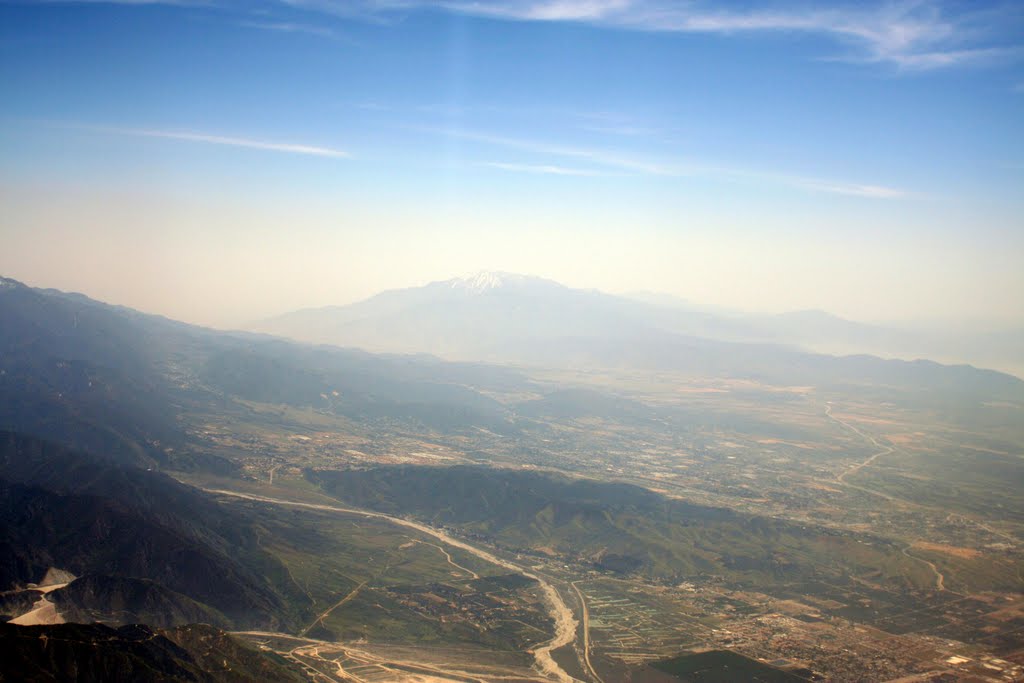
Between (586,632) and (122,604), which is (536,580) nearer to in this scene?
(586,632)

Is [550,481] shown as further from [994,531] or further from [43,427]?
[43,427]

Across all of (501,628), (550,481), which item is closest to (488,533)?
(550,481)

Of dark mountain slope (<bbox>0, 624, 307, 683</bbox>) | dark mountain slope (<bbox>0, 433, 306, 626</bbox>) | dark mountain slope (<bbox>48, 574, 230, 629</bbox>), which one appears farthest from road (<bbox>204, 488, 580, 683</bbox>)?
dark mountain slope (<bbox>48, 574, 230, 629</bbox>)

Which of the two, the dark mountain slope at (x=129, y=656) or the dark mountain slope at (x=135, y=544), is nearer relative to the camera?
the dark mountain slope at (x=129, y=656)

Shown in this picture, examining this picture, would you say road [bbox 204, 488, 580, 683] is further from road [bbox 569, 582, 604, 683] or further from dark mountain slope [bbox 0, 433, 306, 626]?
dark mountain slope [bbox 0, 433, 306, 626]

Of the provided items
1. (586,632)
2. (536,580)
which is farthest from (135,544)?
(586,632)

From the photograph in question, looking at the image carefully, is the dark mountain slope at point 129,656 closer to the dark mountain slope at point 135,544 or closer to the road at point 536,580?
the dark mountain slope at point 135,544

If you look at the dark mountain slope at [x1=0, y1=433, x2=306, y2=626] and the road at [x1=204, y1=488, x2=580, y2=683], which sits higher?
the dark mountain slope at [x1=0, y1=433, x2=306, y2=626]

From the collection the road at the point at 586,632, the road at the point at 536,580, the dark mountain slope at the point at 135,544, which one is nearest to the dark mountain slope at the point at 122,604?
the dark mountain slope at the point at 135,544

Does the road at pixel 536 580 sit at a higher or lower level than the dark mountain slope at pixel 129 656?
lower
